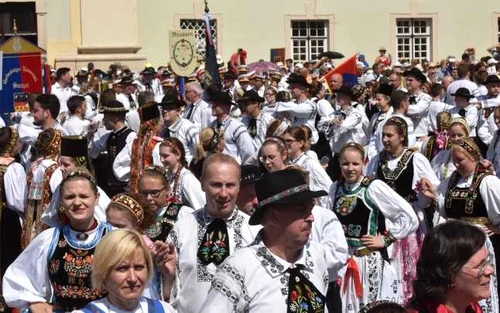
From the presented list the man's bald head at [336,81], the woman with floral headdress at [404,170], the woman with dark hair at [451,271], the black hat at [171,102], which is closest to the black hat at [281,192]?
the woman with dark hair at [451,271]

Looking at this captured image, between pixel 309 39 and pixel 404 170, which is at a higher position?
pixel 309 39

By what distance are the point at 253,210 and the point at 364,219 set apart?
202 cm

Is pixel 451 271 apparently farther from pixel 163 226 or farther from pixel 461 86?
pixel 461 86

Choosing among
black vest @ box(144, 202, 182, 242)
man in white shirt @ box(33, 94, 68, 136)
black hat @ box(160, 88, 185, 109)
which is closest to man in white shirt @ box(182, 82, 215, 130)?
black hat @ box(160, 88, 185, 109)

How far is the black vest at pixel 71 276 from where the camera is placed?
5945 millimetres

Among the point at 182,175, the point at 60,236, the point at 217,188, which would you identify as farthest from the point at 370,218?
the point at 60,236

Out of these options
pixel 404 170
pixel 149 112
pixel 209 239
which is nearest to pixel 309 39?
pixel 149 112

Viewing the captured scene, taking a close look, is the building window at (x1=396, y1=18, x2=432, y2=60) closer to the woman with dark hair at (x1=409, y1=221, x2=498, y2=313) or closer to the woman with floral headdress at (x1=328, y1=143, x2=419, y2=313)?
the woman with floral headdress at (x1=328, y1=143, x2=419, y2=313)

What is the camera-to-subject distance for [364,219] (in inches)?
345

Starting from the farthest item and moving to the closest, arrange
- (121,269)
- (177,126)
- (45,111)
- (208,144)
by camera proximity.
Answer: (177,126) < (45,111) < (208,144) < (121,269)

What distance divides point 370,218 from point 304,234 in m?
3.97

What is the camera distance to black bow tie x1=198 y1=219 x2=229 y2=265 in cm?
615

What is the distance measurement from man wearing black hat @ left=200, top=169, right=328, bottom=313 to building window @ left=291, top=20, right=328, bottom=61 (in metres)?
31.1

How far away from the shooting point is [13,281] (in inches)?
236
